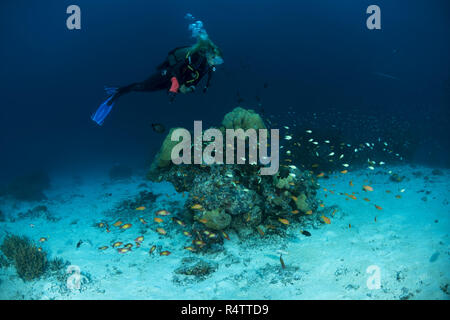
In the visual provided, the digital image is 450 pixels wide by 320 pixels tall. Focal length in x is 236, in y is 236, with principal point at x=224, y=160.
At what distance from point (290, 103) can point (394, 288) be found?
260 ft

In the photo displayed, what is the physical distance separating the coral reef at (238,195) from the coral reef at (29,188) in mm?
14042

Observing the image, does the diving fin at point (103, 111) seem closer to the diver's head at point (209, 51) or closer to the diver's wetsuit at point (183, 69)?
the diver's wetsuit at point (183, 69)

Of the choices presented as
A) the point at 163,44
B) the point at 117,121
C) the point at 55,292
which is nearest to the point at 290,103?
the point at 163,44

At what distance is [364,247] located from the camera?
21.6 feet

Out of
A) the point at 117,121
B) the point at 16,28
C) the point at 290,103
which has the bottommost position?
the point at 117,121

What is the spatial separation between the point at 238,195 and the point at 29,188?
64.8 feet

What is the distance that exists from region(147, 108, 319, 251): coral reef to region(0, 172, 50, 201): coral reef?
14042mm

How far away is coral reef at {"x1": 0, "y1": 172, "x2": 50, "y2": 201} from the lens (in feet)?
56.6

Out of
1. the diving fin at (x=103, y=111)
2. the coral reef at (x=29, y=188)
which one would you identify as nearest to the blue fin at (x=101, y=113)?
the diving fin at (x=103, y=111)

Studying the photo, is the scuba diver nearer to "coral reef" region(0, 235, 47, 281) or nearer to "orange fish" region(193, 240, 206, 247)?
"orange fish" region(193, 240, 206, 247)

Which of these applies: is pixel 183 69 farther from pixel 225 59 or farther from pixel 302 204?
pixel 225 59

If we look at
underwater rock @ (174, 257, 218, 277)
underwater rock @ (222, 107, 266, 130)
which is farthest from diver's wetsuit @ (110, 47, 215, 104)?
underwater rock @ (174, 257, 218, 277)
